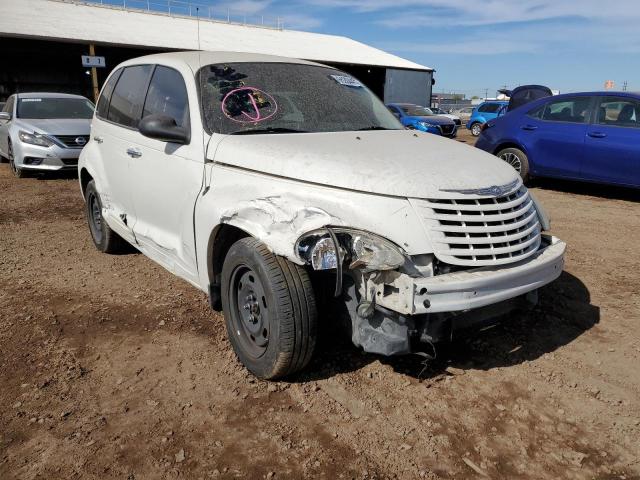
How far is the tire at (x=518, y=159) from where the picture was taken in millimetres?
8742

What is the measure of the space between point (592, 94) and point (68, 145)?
896 cm

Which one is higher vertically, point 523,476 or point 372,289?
point 372,289

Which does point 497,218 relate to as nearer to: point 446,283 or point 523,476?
point 446,283

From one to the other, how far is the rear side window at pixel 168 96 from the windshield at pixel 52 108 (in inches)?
302

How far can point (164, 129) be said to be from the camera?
3.40 m

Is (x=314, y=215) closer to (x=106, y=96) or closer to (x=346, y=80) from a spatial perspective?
(x=346, y=80)

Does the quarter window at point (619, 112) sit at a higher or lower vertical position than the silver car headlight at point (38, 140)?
higher

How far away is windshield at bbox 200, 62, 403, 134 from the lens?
3512 millimetres

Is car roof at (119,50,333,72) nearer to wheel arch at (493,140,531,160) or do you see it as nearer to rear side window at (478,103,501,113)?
wheel arch at (493,140,531,160)

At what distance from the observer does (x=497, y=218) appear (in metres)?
2.85

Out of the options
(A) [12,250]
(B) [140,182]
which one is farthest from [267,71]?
(A) [12,250]

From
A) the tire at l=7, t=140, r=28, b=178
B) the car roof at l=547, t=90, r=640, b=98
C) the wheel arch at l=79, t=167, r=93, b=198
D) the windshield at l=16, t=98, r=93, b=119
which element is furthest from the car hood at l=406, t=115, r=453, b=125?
the wheel arch at l=79, t=167, r=93, b=198

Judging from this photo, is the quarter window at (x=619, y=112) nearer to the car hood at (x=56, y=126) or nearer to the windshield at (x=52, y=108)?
the car hood at (x=56, y=126)

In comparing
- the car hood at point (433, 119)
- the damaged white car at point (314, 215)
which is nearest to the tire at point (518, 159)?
the damaged white car at point (314, 215)
